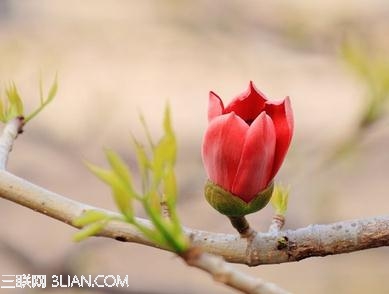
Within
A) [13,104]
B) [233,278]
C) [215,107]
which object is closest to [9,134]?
[13,104]

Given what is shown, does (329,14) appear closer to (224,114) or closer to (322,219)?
(322,219)

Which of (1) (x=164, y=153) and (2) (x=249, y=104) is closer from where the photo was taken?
(1) (x=164, y=153)

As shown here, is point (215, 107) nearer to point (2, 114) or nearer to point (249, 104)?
point (249, 104)

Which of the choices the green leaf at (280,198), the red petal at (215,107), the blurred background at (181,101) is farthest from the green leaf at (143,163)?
the blurred background at (181,101)

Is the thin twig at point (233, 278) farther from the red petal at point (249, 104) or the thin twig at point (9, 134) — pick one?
the thin twig at point (9, 134)

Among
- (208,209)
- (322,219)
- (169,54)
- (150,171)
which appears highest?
(169,54)

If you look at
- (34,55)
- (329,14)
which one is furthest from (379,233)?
(34,55)
